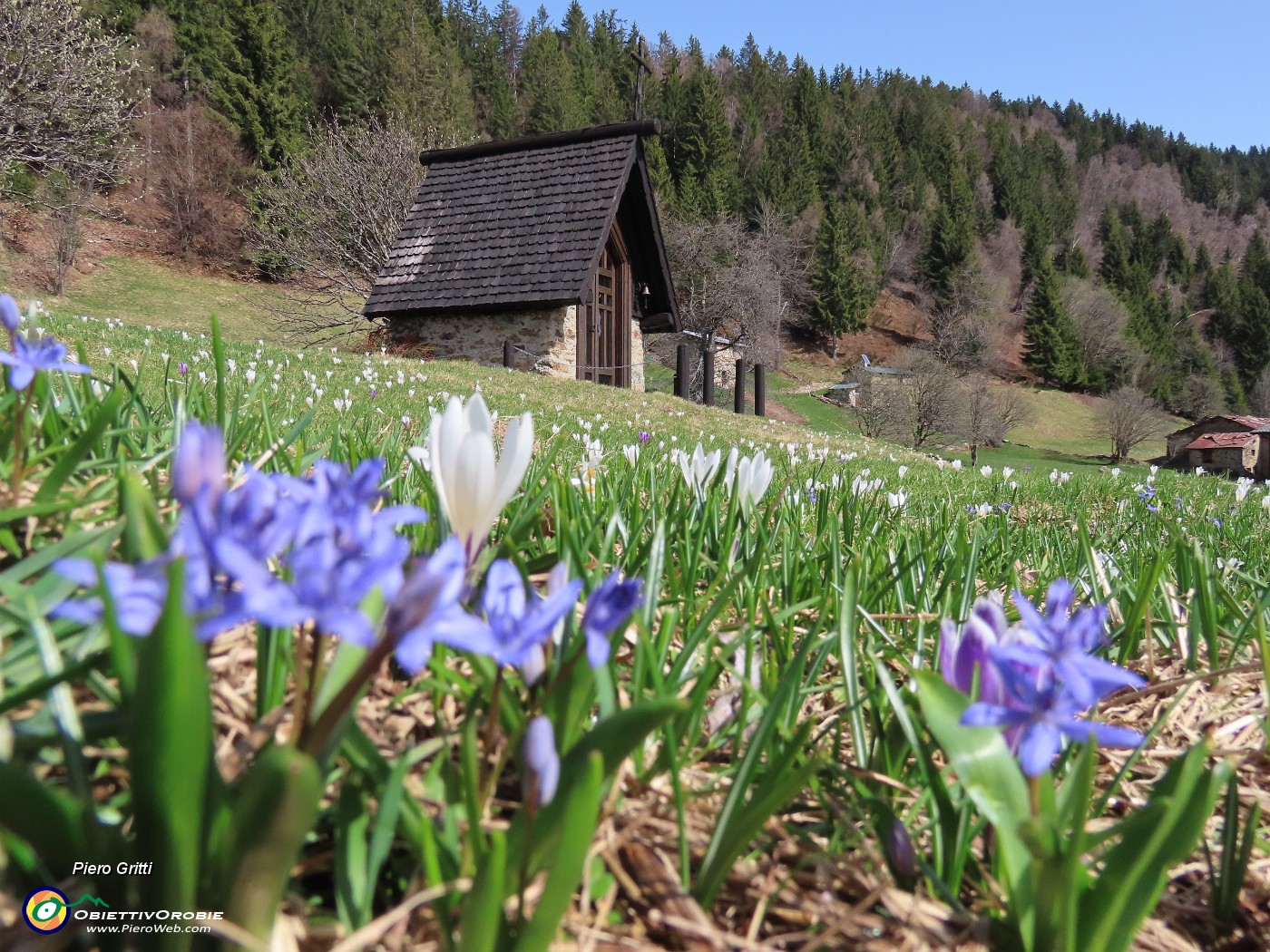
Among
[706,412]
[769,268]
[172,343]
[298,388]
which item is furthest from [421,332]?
[769,268]

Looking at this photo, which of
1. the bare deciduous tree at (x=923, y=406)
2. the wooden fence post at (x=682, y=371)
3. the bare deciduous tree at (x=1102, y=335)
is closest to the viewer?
the wooden fence post at (x=682, y=371)

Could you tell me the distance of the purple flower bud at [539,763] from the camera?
1.67ft

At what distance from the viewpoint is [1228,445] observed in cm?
4172

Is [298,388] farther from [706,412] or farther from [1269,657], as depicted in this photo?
[706,412]

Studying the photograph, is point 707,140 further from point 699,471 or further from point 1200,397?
point 699,471

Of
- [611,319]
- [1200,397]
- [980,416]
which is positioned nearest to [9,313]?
[611,319]

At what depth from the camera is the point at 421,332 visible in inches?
709

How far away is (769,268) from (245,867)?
48.1m

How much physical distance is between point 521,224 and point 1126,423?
39.6m

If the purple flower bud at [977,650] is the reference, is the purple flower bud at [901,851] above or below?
below

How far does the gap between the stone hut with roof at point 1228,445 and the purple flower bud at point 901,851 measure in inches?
1903

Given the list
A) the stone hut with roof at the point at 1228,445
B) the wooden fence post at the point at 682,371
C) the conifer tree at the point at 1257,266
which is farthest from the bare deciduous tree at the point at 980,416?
the conifer tree at the point at 1257,266

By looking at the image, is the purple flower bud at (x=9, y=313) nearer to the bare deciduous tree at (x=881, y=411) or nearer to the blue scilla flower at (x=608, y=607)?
the blue scilla flower at (x=608, y=607)

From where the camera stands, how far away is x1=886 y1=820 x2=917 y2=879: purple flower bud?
71cm
